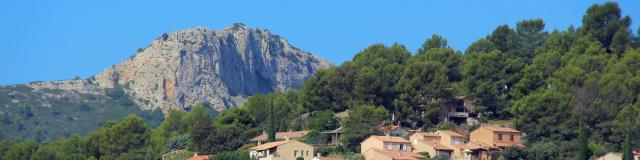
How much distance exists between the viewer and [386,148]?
81812 mm

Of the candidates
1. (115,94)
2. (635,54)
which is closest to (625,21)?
(635,54)

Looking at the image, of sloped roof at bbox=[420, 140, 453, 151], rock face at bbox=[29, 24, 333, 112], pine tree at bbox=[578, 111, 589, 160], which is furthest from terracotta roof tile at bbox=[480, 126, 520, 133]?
rock face at bbox=[29, 24, 333, 112]

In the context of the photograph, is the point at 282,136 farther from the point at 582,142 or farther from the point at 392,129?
the point at 582,142

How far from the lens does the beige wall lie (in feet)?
271

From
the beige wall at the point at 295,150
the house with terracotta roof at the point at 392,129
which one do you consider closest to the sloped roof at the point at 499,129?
the house with terracotta roof at the point at 392,129

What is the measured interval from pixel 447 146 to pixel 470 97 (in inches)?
376

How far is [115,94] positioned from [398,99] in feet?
230

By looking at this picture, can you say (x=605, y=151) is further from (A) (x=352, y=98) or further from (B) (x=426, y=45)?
(B) (x=426, y=45)

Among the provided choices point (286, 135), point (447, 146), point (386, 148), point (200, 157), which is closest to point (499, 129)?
point (447, 146)

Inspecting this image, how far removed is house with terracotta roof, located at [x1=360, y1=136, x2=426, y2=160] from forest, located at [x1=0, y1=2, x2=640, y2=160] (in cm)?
181

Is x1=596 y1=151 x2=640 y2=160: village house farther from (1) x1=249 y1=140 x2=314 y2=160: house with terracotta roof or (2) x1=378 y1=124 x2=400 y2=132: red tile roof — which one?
(1) x1=249 y1=140 x2=314 y2=160: house with terracotta roof

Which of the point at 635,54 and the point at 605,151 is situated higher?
the point at 635,54

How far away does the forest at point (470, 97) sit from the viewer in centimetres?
8331

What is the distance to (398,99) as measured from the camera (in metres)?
90.7
